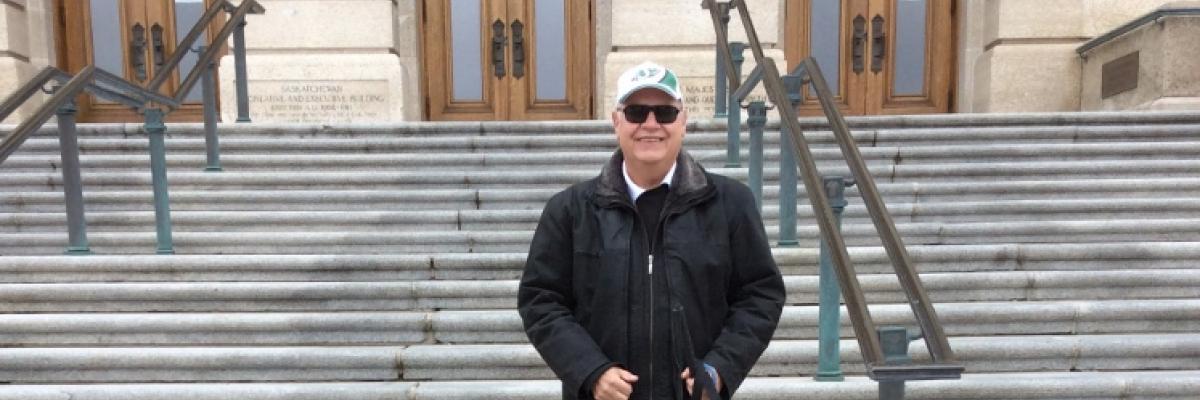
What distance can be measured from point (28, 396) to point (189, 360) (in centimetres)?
60

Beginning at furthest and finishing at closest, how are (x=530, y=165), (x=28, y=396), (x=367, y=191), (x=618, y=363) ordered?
(x=530, y=165) → (x=367, y=191) → (x=28, y=396) → (x=618, y=363)

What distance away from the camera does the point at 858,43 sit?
7.84 meters

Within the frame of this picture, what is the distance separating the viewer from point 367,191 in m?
4.79

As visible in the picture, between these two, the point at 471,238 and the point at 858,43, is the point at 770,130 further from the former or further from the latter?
the point at 858,43

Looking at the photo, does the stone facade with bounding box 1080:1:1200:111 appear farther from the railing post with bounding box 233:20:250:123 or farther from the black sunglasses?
the railing post with bounding box 233:20:250:123

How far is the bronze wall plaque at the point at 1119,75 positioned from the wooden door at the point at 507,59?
4624 mm

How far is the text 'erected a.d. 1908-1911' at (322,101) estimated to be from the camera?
7.27m

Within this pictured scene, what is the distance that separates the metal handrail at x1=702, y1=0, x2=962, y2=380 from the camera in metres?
1.72

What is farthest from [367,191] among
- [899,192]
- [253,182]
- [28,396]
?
[899,192]

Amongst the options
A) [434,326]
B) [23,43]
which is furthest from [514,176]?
[23,43]

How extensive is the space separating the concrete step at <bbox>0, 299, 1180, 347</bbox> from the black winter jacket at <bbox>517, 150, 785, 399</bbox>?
179cm

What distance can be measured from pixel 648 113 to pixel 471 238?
2669 millimetres

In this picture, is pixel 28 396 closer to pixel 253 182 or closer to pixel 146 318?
pixel 146 318

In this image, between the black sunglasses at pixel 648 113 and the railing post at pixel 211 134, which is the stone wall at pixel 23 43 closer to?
the railing post at pixel 211 134
